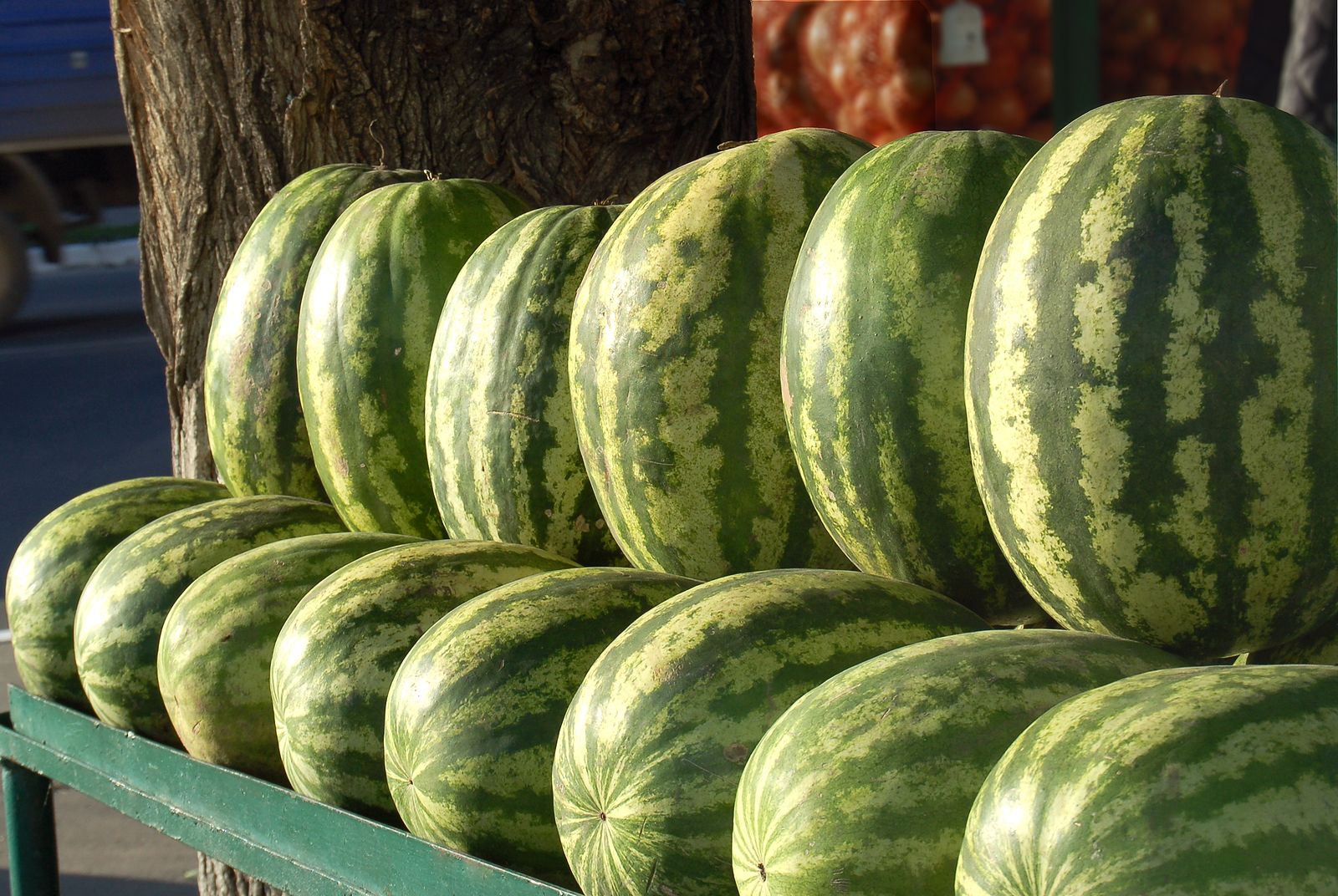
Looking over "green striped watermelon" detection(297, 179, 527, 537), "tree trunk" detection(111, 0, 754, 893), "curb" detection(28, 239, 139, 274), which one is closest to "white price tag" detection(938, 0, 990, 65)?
"tree trunk" detection(111, 0, 754, 893)

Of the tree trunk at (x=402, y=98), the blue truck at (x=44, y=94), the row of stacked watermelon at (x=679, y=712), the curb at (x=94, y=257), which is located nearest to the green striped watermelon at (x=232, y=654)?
the row of stacked watermelon at (x=679, y=712)

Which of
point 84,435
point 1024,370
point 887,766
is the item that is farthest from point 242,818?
point 84,435

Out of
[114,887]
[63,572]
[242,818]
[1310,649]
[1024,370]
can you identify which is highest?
[1024,370]

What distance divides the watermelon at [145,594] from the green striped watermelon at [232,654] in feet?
0.27

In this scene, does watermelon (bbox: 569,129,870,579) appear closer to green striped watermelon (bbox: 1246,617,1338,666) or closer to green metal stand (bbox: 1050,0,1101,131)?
green striped watermelon (bbox: 1246,617,1338,666)

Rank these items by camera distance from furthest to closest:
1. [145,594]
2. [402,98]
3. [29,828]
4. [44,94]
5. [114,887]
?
[44,94] → [114,887] → [402,98] → [29,828] → [145,594]

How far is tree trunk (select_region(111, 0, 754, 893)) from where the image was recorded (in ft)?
9.33

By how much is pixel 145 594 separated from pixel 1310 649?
1.54 metres

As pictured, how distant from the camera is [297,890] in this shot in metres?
1.76

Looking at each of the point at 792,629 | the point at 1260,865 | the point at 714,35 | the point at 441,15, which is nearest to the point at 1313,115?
the point at 714,35

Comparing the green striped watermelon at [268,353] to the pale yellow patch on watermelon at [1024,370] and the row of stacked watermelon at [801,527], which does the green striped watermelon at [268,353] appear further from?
the pale yellow patch on watermelon at [1024,370]

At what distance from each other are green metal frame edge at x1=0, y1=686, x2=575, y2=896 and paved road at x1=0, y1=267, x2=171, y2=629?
4.53 meters

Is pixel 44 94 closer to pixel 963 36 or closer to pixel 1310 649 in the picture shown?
pixel 963 36

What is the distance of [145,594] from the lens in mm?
2094
